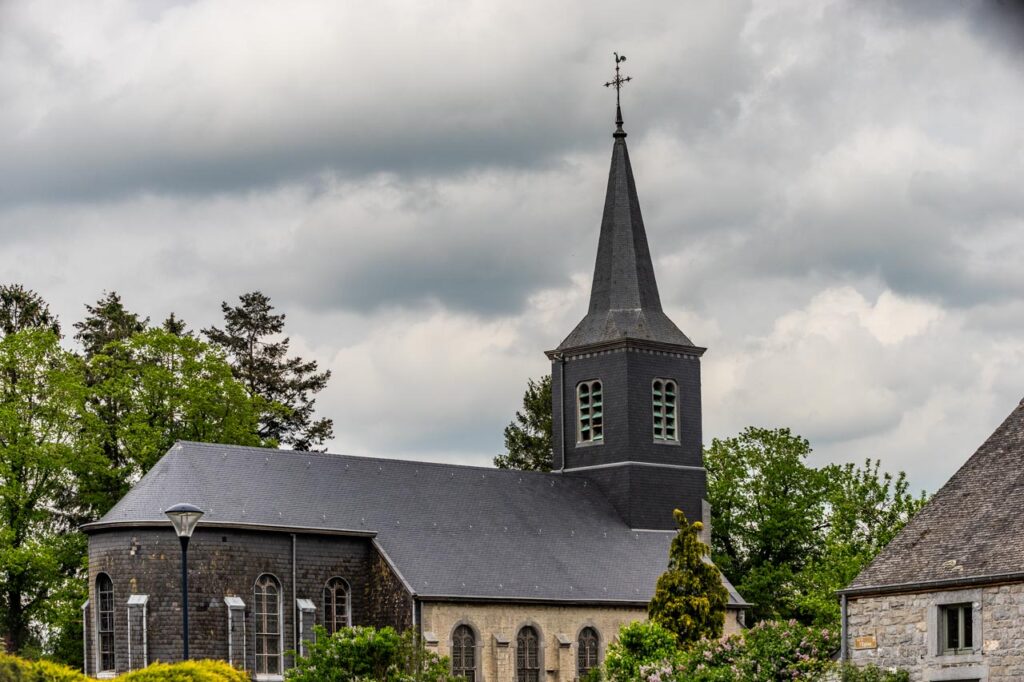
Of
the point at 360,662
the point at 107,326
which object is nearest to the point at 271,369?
the point at 107,326

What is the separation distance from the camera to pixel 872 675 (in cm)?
3231

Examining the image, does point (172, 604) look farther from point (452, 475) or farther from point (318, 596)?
point (452, 475)

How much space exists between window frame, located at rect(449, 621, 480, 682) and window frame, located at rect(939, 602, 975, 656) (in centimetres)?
2096

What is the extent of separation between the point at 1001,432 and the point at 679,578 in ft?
50.5

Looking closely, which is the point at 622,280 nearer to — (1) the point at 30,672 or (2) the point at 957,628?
(2) the point at 957,628

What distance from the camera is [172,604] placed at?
48000 millimetres

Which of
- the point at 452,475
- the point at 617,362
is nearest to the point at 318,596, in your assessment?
the point at 452,475

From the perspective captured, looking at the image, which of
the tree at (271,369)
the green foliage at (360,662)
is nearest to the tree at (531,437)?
the tree at (271,369)

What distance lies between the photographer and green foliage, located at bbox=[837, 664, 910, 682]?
105 ft

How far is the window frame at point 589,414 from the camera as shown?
6181 cm

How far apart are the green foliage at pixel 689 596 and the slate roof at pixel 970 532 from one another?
14.1 m

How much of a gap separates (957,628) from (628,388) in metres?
29.7

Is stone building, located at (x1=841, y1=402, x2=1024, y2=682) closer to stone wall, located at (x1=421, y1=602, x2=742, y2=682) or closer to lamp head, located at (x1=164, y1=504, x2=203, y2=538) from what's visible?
lamp head, located at (x1=164, y1=504, x2=203, y2=538)

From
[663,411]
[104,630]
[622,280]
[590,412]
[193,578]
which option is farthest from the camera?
[622,280]
